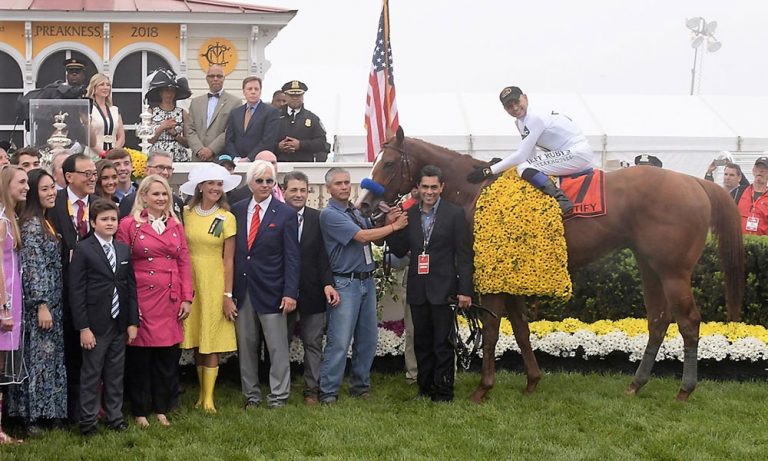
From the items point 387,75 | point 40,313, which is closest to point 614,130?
point 387,75

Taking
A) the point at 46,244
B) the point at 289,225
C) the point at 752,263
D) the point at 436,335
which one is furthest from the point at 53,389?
the point at 752,263

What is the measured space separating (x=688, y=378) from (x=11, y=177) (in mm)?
4893

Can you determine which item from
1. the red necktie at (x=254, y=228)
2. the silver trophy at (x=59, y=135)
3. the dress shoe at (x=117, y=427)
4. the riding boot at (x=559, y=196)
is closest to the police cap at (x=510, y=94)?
the riding boot at (x=559, y=196)

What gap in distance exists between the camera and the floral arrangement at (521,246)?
678 centimetres

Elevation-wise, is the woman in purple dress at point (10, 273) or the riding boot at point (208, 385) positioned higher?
the woman in purple dress at point (10, 273)

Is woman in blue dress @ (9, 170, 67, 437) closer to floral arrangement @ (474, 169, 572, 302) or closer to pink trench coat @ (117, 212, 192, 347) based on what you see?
pink trench coat @ (117, 212, 192, 347)

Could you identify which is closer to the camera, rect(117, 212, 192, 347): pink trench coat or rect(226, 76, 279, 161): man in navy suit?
rect(117, 212, 192, 347): pink trench coat

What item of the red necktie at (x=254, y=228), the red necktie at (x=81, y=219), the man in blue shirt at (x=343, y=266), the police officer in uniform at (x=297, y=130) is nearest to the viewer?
the red necktie at (x=81, y=219)

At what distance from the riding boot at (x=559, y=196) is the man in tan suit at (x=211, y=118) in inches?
154

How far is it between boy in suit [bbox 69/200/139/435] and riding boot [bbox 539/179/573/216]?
3055 millimetres

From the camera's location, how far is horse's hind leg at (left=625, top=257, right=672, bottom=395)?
280 inches

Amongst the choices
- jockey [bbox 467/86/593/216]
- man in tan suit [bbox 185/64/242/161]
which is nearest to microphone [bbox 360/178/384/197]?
jockey [bbox 467/86/593/216]

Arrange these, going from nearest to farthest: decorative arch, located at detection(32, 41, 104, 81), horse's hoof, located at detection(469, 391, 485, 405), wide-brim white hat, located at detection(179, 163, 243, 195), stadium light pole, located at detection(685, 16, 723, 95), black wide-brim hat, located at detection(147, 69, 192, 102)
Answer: wide-brim white hat, located at detection(179, 163, 243, 195) → horse's hoof, located at detection(469, 391, 485, 405) → black wide-brim hat, located at detection(147, 69, 192, 102) → decorative arch, located at detection(32, 41, 104, 81) → stadium light pole, located at detection(685, 16, 723, 95)

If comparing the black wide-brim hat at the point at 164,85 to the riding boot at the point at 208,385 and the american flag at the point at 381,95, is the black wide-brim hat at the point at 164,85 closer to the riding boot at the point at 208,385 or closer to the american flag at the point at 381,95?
→ the american flag at the point at 381,95
